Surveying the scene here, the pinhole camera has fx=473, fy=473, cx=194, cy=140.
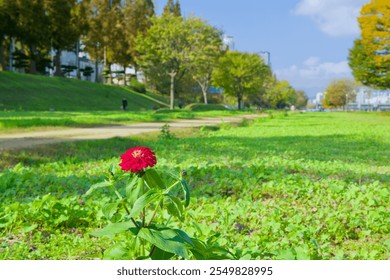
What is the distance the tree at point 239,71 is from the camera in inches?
2240

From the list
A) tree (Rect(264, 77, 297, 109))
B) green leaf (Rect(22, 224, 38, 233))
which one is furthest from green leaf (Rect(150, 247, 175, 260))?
tree (Rect(264, 77, 297, 109))

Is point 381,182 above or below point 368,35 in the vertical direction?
below

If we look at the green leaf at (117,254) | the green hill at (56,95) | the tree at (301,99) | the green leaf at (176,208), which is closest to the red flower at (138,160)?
the green leaf at (176,208)

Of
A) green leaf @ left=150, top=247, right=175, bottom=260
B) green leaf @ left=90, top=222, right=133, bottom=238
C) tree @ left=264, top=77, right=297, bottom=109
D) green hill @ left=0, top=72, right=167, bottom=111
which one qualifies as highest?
tree @ left=264, top=77, right=297, bottom=109

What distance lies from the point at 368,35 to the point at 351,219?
4119cm

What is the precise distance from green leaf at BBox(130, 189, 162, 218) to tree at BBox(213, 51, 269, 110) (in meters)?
55.0

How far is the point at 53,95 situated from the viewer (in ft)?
127

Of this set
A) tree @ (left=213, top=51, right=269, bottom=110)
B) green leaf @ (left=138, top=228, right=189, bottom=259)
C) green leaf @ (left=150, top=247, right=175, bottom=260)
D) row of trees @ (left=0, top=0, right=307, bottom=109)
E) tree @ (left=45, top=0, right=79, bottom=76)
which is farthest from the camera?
tree @ (left=213, top=51, right=269, bottom=110)

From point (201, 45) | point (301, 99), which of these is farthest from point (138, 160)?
point (301, 99)

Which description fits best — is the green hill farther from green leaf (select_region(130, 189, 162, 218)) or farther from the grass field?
green leaf (select_region(130, 189, 162, 218))

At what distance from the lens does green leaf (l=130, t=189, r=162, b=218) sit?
2.32 m

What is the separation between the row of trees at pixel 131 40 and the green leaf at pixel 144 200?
3825 centimetres
